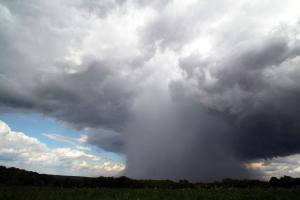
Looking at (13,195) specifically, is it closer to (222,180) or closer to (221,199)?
(221,199)

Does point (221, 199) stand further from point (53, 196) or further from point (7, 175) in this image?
point (7, 175)

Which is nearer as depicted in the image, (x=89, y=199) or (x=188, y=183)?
(x=89, y=199)

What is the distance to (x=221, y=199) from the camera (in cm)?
2502

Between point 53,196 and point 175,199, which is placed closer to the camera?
point 175,199

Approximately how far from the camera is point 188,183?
5578 cm

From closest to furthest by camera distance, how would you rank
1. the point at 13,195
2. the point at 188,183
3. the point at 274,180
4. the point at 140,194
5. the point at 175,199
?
the point at 175,199 → the point at 13,195 → the point at 140,194 → the point at 274,180 → the point at 188,183

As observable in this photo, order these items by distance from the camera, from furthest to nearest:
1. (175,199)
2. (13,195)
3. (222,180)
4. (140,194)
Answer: (222,180)
(140,194)
(13,195)
(175,199)

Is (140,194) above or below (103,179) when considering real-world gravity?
below

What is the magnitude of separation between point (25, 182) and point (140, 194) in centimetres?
3584

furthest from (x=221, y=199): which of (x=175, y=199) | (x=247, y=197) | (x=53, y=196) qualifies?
(x=53, y=196)

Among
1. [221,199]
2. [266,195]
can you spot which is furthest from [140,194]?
[266,195]

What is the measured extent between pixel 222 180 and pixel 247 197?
4027cm

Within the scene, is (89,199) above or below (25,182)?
below

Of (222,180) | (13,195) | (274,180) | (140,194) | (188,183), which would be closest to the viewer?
(13,195)
